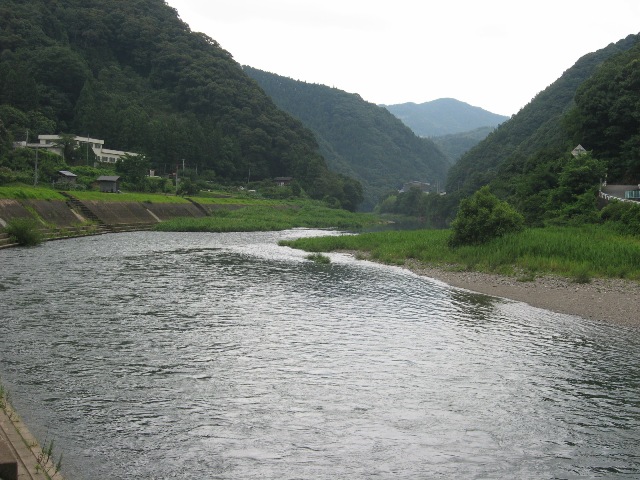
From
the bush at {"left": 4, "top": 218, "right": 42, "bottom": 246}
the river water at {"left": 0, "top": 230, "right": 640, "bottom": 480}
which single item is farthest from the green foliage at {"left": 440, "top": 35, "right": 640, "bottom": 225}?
the bush at {"left": 4, "top": 218, "right": 42, "bottom": 246}

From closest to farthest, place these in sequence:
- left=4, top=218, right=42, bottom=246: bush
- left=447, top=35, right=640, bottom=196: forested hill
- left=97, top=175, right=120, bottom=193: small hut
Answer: left=4, top=218, right=42, bottom=246: bush < left=447, top=35, right=640, bottom=196: forested hill < left=97, top=175, right=120, bottom=193: small hut

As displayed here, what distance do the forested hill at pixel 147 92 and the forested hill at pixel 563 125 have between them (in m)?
35.0

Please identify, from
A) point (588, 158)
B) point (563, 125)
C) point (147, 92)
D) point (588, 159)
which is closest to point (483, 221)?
point (588, 159)

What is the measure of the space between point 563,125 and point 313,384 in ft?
199

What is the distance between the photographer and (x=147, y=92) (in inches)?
5108

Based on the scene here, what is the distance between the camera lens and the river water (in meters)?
8.92

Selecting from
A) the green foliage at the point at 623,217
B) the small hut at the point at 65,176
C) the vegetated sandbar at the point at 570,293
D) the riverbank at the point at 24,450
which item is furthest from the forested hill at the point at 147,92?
the riverbank at the point at 24,450

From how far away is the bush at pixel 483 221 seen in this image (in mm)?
34438

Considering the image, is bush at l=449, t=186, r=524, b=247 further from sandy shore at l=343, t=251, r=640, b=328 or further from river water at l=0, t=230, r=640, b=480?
river water at l=0, t=230, r=640, b=480

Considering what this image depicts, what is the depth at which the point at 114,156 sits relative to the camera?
92438 millimetres

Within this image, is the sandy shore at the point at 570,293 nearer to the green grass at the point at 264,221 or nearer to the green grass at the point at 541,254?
the green grass at the point at 541,254

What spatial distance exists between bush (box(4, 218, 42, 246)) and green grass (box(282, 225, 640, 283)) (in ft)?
77.1

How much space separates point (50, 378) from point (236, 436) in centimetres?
489

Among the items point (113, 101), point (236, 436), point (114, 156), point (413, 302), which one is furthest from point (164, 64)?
point (236, 436)
